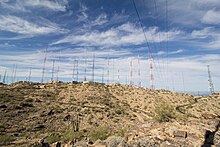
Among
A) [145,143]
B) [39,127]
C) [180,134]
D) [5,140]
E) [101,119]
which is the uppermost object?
[180,134]

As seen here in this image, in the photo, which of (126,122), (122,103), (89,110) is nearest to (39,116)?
(89,110)

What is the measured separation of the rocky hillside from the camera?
59.8 ft

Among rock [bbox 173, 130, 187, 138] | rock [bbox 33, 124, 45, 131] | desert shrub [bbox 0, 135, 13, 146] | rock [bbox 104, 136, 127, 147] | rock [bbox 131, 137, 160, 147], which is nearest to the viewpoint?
rock [bbox 131, 137, 160, 147]

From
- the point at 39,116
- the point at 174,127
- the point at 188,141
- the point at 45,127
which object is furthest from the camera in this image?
the point at 39,116

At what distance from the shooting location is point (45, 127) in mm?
38500


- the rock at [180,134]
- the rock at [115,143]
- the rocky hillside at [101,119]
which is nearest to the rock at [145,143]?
the rocky hillside at [101,119]

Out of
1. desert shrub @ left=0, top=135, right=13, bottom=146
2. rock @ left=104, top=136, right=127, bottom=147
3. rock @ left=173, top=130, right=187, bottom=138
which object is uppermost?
rock @ left=173, top=130, right=187, bottom=138

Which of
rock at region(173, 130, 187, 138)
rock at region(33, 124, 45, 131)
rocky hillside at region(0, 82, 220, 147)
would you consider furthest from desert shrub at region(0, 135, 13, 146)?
A: rock at region(173, 130, 187, 138)

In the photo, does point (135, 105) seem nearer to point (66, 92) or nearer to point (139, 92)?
point (139, 92)

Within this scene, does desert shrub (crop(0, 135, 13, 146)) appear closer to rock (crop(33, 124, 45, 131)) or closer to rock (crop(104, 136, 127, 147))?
rock (crop(33, 124, 45, 131))

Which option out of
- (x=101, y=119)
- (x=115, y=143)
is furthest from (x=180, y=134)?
(x=101, y=119)

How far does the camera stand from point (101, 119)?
4500 cm

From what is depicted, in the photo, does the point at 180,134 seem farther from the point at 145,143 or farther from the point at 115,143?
the point at 115,143

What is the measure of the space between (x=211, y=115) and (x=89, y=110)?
90.2 ft
